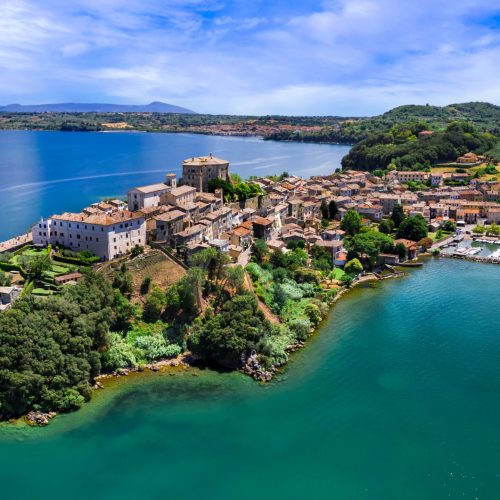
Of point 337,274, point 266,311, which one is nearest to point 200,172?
point 337,274

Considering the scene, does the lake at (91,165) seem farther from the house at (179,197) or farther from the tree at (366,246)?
the tree at (366,246)

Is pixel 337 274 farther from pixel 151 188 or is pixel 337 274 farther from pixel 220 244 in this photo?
pixel 151 188

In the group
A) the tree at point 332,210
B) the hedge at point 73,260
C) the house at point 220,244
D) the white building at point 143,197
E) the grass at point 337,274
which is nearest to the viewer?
the hedge at point 73,260

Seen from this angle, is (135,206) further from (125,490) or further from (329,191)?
(329,191)

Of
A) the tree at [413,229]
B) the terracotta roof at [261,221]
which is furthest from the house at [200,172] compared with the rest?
the tree at [413,229]

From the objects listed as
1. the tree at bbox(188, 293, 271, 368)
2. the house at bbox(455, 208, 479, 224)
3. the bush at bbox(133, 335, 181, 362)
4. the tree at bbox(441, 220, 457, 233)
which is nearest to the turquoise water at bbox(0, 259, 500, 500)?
the tree at bbox(188, 293, 271, 368)

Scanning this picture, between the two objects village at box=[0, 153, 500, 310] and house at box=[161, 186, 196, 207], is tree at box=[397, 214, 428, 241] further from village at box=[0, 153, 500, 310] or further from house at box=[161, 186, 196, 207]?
house at box=[161, 186, 196, 207]
